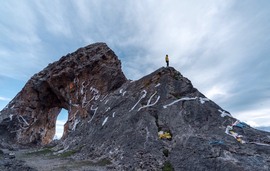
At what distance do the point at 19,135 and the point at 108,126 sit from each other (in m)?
37.8

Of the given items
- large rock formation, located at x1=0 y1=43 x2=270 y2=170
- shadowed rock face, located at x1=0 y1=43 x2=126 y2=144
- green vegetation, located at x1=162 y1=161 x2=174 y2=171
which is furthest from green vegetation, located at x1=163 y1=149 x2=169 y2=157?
shadowed rock face, located at x1=0 y1=43 x2=126 y2=144

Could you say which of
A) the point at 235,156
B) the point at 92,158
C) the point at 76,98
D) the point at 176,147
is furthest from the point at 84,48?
the point at 235,156

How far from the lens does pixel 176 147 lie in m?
24.1

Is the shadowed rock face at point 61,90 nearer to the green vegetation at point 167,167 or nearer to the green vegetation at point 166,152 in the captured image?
the green vegetation at point 166,152

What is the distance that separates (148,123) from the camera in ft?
92.9

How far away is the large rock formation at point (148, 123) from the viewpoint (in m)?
21.6

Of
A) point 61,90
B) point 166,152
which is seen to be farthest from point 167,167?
point 61,90

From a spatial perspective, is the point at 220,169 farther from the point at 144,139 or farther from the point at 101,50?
the point at 101,50

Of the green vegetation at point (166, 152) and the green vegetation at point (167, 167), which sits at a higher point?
the green vegetation at point (166, 152)

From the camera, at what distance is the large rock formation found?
21609 millimetres

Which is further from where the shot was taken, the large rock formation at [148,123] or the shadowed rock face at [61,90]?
the shadowed rock face at [61,90]

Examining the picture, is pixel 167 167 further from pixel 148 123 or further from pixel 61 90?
pixel 61 90

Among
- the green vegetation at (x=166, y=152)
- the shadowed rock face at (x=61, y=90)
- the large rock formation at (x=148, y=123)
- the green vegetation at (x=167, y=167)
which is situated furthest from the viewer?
the shadowed rock face at (x=61, y=90)

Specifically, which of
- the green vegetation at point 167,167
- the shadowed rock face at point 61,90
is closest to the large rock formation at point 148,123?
the green vegetation at point 167,167
